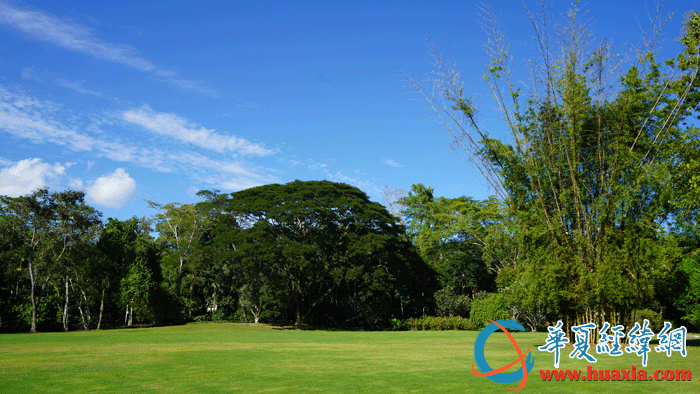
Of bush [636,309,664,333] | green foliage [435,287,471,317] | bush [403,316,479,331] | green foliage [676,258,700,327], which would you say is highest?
green foliage [676,258,700,327]

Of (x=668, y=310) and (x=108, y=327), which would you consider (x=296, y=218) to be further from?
(x=668, y=310)

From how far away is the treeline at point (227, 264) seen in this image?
1192 inches

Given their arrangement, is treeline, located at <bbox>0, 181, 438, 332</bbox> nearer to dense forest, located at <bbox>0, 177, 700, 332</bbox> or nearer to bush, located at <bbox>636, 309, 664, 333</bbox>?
dense forest, located at <bbox>0, 177, 700, 332</bbox>

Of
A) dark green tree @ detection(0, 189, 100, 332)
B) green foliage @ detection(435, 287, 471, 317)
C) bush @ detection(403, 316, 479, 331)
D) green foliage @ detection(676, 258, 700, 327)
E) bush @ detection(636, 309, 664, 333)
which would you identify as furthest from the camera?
green foliage @ detection(435, 287, 471, 317)

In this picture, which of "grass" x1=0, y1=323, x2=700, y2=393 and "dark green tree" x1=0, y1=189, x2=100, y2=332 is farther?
"dark green tree" x1=0, y1=189, x2=100, y2=332

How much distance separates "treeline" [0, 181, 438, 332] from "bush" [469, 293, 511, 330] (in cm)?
470

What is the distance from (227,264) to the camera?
3534 cm

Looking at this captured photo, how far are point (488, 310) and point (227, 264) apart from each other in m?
18.6

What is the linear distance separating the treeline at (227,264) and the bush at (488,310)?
15.4 feet

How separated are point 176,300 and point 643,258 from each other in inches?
1329

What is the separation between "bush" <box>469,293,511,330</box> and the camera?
33344mm

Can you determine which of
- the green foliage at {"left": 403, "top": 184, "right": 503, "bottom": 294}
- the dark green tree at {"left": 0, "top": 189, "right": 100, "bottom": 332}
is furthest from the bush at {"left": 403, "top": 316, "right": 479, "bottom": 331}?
the dark green tree at {"left": 0, "top": 189, "right": 100, "bottom": 332}

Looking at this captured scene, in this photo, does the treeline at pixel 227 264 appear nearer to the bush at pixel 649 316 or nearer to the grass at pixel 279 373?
the bush at pixel 649 316

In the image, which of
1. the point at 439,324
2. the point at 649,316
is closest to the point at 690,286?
the point at 649,316
